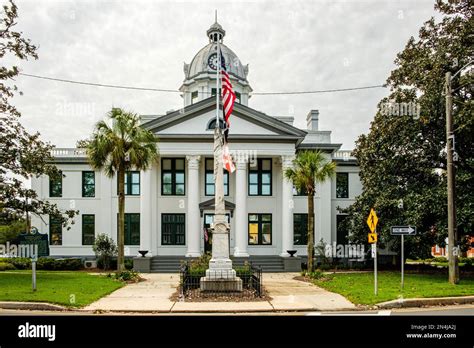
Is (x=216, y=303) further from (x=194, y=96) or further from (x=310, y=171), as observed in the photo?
(x=194, y=96)

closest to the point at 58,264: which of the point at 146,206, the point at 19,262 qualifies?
the point at 19,262

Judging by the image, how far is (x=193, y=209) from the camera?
31.9 meters

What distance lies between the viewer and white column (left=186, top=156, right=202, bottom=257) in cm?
3184

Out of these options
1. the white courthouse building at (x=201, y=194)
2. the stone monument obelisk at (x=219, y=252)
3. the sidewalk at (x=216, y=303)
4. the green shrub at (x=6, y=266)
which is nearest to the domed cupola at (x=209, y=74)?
the white courthouse building at (x=201, y=194)

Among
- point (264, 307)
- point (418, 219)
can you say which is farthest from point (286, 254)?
point (264, 307)

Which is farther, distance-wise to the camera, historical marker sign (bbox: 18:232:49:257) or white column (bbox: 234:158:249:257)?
white column (bbox: 234:158:249:257)

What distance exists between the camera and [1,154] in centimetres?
2308

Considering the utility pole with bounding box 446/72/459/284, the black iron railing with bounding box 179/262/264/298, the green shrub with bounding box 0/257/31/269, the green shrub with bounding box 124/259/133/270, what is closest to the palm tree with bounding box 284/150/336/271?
the utility pole with bounding box 446/72/459/284

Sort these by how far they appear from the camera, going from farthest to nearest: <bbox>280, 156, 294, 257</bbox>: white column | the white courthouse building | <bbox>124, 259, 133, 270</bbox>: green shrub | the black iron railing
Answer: <bbox>280, 156, 294, 257</bbox>: white column, the white courthouse building, <bbox>124, 259, 133, 270</bbox>: green shrub, the black iron railing

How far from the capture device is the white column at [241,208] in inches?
1257

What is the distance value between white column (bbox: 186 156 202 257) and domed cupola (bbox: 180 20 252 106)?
1090 cm

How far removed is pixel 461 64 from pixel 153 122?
18.6 metres

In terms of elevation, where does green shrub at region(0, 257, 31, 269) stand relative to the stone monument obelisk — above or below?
below

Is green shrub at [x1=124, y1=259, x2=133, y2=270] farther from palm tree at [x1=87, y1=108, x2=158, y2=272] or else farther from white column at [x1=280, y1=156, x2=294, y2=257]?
white column at [x1=280, y1=156, x2=294, y2=257]
